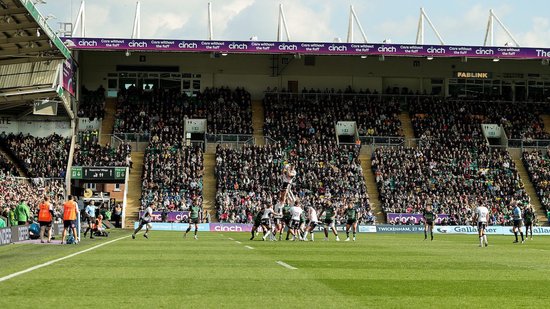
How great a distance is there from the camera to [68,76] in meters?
63.7

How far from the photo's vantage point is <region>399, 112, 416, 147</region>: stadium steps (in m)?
73.9

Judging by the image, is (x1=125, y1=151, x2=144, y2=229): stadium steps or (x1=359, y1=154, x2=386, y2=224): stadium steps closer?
(x1=125, y1=151, x2=144, y2=229): stadium steps

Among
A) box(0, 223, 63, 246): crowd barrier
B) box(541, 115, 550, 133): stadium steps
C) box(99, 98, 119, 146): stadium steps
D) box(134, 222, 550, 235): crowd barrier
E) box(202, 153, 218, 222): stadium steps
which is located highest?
box(541, 115, 550, 133): stadium steps

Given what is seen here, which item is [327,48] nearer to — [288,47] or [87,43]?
[288,47]

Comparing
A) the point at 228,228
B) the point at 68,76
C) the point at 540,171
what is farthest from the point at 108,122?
the point at 540,171

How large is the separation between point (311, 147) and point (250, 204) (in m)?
10.6

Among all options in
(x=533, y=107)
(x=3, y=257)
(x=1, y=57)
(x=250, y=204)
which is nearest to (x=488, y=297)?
(x=3, y=257)

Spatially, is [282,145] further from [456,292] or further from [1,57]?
[456,292]

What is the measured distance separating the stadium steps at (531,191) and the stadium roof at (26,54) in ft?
118

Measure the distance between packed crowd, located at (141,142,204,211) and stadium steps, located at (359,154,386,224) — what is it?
512 inches

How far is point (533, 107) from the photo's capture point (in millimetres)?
78875

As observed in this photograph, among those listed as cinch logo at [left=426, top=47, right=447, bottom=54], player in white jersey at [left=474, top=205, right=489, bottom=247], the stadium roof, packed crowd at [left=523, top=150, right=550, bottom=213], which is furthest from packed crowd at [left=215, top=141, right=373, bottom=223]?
player in white jersey at [left=474, top=205, right=489, bottom=247]

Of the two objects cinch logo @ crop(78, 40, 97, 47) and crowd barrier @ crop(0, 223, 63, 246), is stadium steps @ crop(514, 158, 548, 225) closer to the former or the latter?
cinch logo @ crop(78, 40, 97, 47)

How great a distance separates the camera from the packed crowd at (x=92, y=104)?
71375mm
